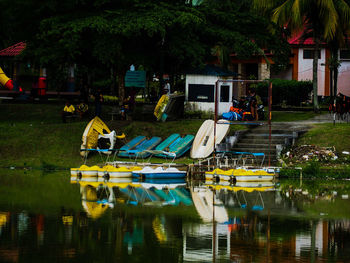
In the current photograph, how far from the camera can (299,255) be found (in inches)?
601

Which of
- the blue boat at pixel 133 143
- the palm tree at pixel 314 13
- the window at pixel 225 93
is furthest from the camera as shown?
the palm tree at pixel 314 13

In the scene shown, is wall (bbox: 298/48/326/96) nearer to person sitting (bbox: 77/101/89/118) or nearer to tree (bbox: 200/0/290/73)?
tree (bbox: 200/0/290/73)

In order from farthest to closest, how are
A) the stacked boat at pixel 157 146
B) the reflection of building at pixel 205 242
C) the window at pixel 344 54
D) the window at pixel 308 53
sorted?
the window at pixel 308 53, the window at pixel 344 54, the stacked boat at pixel 157 146, the reflection of building at pixel 205 242

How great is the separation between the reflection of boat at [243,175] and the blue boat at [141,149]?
16.3 ft

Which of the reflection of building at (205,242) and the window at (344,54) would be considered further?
the window at (344,54)

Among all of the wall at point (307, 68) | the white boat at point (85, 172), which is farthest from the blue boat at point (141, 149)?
the wall at point (307, 68)

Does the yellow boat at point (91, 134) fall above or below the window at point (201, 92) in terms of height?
below

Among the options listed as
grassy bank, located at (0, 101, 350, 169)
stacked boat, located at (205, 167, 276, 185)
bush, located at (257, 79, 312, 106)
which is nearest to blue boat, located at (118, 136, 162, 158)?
grassy bank, located at (0, 101, 350, 169)

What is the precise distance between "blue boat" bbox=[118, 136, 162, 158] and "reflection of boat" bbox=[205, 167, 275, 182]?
495 centimetres

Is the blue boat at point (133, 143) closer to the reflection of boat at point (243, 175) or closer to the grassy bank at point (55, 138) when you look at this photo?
the grassy bank at point (55, 138)

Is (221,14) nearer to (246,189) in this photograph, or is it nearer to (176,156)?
(176,156)

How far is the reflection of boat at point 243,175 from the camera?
30.3 m

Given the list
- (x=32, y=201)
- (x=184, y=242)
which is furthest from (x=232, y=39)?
(x=184, y=242)

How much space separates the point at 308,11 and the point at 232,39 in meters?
5.44
